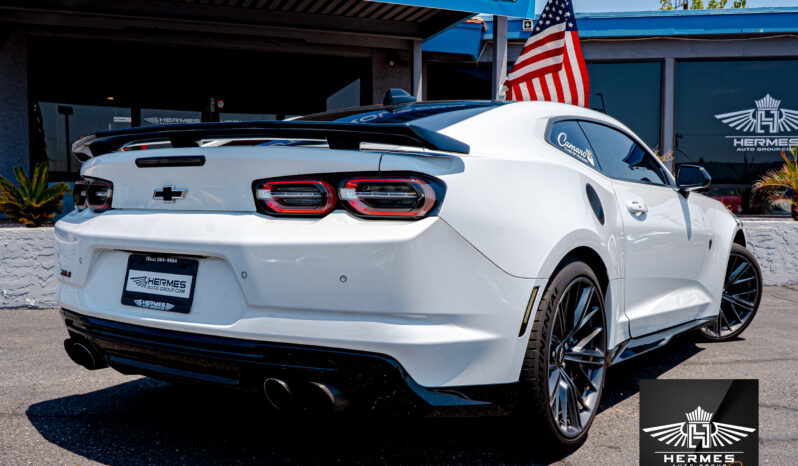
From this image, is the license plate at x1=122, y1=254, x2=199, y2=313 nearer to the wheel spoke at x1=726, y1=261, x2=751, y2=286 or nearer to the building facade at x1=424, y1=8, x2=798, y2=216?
the wheel spoke at x1=726, y1=261, x2=751, y2=286

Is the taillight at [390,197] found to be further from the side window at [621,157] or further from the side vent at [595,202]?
the side window at [621,157]

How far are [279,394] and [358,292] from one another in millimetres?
437

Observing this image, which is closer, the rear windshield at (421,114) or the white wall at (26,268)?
the rear windshield at (421,114)

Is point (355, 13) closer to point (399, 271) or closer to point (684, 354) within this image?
point (684, 354)

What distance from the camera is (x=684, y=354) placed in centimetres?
463

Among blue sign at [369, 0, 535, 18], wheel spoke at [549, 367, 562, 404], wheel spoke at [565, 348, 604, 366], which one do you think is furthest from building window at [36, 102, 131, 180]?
wheel spoke at [549, 367, 562, 404]

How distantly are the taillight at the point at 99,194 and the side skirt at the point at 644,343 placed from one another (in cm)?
229

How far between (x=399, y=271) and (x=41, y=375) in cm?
285

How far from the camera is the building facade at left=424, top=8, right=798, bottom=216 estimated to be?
471 inches

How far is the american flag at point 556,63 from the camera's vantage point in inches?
320

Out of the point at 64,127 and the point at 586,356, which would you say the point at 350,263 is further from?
the point at 64,127

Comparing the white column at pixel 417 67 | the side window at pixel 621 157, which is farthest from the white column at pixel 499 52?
the side window at pixel 621 157

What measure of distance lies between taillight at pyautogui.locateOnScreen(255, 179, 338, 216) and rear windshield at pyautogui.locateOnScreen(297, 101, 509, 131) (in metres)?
0.58

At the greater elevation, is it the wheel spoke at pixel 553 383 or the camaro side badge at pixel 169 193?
the camaro side badge at pixel 169 193
